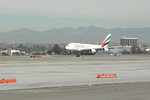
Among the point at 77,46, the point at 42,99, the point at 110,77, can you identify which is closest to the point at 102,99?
the point at 42,99

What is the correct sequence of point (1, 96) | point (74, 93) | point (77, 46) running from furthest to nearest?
point (77, 46), point (74, 93), point (1, 96)

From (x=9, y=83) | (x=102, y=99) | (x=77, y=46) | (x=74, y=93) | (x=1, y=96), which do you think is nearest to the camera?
(x=102, y=99)

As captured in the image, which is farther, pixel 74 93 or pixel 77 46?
pixel 77 46

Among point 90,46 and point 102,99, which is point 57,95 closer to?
point 102,99

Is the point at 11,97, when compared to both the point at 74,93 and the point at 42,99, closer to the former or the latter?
the point at 42,99

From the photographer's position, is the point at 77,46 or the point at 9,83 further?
the point at 77,46

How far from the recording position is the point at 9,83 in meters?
27.3

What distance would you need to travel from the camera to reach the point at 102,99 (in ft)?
58.0

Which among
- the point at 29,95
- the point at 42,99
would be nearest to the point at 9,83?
the point at 29,95

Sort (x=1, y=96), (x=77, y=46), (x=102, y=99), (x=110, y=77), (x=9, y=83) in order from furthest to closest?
(x=77, y=46) → (x=110, y=77) → (x=9, y=83) → (x=1, y=96) → (x=102, y=99)

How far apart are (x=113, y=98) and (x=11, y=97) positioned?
620 centimetres

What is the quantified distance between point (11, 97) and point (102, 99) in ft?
18.3

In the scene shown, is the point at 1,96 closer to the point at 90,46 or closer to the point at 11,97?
the point at 11,97

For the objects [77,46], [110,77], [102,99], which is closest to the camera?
[102,99]
